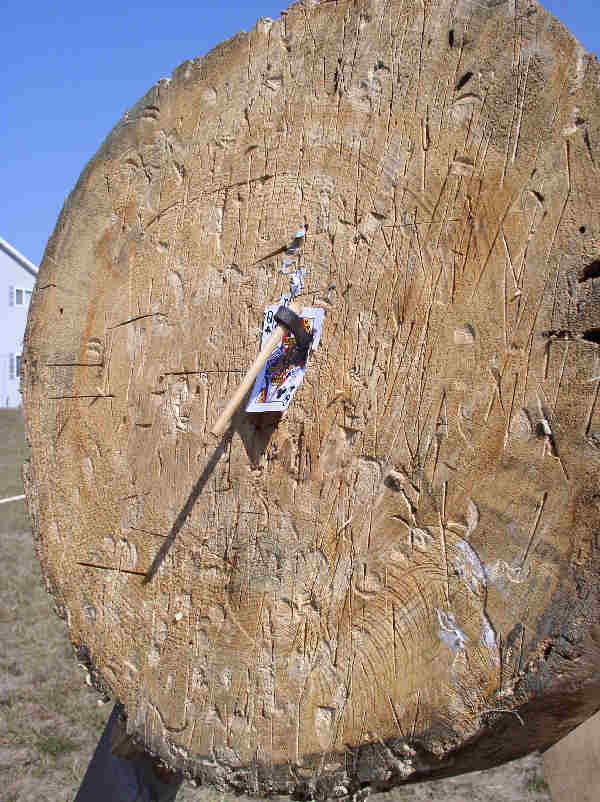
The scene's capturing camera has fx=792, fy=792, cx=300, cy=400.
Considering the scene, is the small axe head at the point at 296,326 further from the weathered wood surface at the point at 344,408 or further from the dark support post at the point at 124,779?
the dark support post at the point at 124,779

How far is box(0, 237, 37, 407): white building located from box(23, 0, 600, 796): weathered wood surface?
24.8 metres

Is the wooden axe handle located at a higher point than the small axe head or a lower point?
lower

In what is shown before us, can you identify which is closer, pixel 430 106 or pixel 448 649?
pixel 448 649

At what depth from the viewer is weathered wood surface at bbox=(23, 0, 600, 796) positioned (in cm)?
102

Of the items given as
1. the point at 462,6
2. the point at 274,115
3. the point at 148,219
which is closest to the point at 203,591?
the point at 148,219

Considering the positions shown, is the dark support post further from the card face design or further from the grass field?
the card face design

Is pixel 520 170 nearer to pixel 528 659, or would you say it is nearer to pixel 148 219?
pixel 528 659

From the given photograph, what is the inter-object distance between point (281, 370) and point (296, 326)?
0.28 ft

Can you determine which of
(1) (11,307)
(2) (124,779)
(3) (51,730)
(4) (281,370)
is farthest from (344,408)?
(1) (11,307)

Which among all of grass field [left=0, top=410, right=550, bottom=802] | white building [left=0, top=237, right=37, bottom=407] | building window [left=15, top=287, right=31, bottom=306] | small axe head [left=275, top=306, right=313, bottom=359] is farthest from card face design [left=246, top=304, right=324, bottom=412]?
building window [left=15, top=287, right=31, bottom=306]

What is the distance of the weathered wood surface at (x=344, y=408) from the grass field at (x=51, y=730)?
1.06 meters

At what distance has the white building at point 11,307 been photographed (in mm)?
25141

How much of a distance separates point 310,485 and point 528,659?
43 cm

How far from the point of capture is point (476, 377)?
3.60 feet
